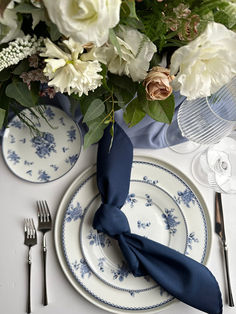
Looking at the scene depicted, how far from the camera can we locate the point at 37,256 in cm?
67

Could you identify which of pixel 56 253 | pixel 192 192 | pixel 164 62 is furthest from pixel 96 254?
pixel 164 62

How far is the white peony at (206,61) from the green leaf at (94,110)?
0.38 feet

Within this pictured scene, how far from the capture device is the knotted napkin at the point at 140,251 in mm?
659

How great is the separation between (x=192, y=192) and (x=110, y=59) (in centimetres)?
40

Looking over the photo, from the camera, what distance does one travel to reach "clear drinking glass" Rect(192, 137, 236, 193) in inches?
28.1

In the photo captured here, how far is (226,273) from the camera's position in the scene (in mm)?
703

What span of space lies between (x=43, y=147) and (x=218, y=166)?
37cm

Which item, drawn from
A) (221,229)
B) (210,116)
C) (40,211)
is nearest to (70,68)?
(210,116)

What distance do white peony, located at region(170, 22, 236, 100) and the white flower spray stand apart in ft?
0.46

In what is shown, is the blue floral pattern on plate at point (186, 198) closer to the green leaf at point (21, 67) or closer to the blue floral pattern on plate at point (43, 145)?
the blue floral pattern on plate at point (43, 145)

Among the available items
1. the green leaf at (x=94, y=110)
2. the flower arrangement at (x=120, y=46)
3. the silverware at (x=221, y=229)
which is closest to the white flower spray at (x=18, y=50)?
the flower arrangement at (x=120, y=46)

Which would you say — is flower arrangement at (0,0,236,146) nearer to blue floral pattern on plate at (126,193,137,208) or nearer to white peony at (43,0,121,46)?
white peony at (43,0,121,46)

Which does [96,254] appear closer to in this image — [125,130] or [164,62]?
[125,130]

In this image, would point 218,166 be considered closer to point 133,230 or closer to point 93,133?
point 133,230
